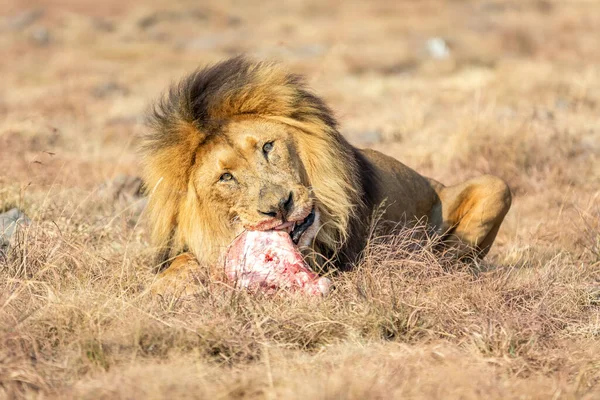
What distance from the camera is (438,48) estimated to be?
681 inches

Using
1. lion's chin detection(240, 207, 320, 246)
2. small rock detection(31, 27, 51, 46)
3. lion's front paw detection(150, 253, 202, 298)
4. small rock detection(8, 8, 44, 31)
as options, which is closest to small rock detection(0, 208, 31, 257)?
lion's front paw detection(150, 253, 202, 298)

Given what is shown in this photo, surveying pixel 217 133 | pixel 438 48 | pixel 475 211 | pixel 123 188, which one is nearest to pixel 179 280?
pixel 217 133

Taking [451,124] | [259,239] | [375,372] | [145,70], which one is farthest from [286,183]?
[145,70]

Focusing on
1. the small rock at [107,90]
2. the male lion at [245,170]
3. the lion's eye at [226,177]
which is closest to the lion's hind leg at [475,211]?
the male lion at [245,170]

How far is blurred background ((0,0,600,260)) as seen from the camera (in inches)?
274

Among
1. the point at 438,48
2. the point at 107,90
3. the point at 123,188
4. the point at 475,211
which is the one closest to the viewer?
the point at 475,211

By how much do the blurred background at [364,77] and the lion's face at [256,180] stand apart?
1037 mm

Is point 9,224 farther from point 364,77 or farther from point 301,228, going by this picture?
point 364,77

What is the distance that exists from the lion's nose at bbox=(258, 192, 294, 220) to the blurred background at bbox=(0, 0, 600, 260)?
1383 mm

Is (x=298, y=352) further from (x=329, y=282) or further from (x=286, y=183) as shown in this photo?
(x=286, y=183)

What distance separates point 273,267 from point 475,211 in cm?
170

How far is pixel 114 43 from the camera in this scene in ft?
61.7

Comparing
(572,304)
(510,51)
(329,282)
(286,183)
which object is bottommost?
(510,51)

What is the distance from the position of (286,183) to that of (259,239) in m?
0.26
